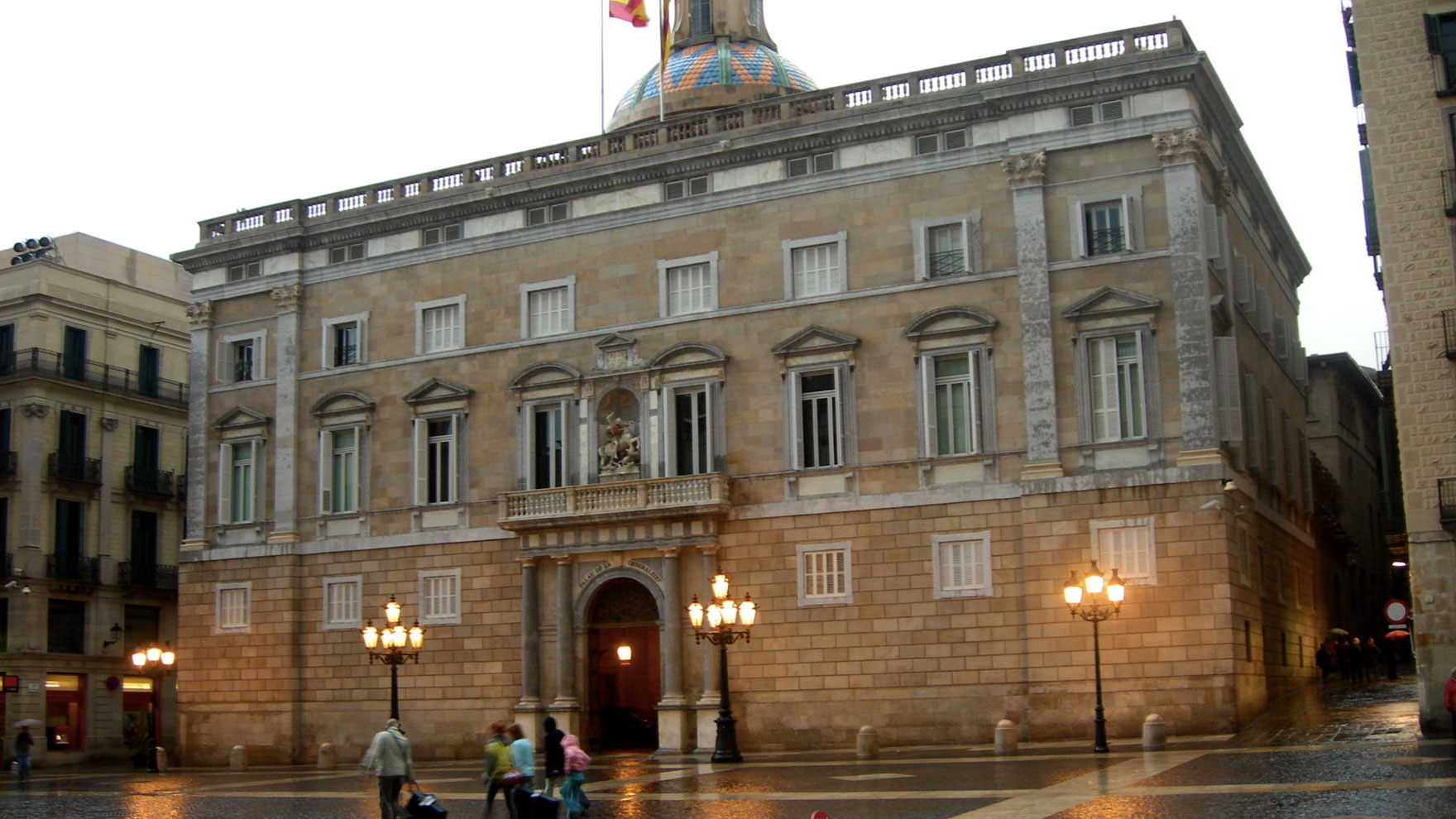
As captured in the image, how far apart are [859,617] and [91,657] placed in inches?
1264

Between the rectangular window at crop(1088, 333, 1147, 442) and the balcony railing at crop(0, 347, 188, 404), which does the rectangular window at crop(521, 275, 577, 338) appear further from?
the balcony railing at crop(0, 347, 188, 404)

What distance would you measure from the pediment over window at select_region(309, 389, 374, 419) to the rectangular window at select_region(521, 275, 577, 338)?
216 inches

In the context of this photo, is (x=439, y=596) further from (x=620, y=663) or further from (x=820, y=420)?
(x=820, y=420)

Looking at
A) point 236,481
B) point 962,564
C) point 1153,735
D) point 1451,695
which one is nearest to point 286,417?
point 236,481

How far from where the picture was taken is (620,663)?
1773 inches

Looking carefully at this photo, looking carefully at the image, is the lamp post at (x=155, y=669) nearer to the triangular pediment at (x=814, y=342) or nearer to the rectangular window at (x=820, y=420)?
the rectangular window at (x=820, y=420)

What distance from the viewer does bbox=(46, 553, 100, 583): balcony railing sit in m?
54.4

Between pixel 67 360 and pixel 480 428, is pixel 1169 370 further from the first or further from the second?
pixel 67 360

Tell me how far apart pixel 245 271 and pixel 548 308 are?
11235 millimetres

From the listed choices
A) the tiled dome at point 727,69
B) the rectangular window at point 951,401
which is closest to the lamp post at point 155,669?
the rectangular window at point 951,401

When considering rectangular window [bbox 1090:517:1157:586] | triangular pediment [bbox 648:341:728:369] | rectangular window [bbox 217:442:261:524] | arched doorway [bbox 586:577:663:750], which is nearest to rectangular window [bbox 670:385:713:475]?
triangular pediment [bbox 648:341:728:369]

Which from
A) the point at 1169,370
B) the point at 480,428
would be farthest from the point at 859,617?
the point at 480,428

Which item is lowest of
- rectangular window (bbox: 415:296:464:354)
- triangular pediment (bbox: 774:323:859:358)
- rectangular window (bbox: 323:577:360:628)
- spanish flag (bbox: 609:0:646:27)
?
rectangular window (bbox: 323:577:360:628)

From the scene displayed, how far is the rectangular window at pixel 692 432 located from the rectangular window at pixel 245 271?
1529 cm
